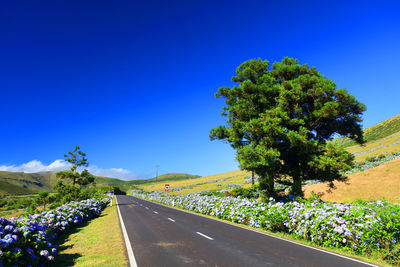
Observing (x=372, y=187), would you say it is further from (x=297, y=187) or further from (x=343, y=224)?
(x=343, y=224)

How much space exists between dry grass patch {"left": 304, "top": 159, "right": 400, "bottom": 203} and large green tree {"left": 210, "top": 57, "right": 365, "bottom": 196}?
7.52 metres

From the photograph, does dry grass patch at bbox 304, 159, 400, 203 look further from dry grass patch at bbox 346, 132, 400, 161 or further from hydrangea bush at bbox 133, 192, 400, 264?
dry grass patch at bbox 346, 132, 400, 161

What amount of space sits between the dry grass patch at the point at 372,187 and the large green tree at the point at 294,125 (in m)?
7.52

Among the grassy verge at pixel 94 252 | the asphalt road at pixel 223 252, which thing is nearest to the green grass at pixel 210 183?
Answer: the asphalt road at pixel 223 252

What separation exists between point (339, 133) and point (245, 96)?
30.3 ft

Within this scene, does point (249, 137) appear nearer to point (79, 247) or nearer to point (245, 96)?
point (245, 96)

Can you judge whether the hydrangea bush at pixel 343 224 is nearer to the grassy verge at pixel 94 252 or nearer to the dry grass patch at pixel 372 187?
the grassy verge at pixel 94 252

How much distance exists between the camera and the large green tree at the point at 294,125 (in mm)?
17578

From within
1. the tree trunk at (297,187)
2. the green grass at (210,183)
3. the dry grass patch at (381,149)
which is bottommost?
the green grass at (210,183)

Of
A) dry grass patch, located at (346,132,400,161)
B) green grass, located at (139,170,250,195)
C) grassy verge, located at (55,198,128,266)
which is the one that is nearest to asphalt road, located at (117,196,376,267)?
grassy verge, located at (55,198,128,266)

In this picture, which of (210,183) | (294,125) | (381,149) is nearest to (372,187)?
(294,125)

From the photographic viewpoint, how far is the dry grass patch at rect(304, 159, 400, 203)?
81.7ft

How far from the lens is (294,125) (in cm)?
1941

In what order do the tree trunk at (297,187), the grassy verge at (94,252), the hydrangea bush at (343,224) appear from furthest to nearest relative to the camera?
1. the tree trunk at (297,187)
2. the hydrangea bush at (343,224)
3. the grassy verge at (94,252)
